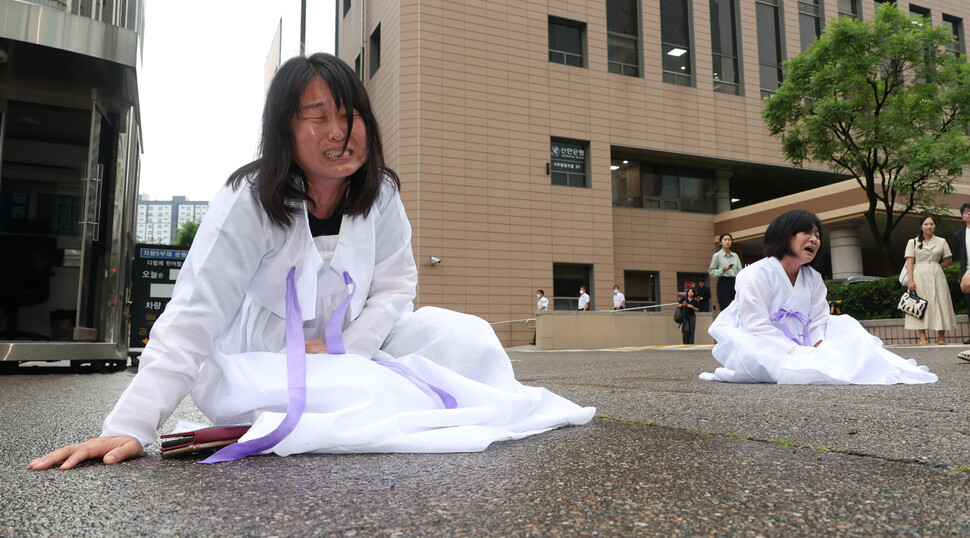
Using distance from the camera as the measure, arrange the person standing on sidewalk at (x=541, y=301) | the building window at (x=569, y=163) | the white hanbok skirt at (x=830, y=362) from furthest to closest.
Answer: the building window at (x=569, y=163) < the person standing on sidewalk at (x=541, y=301) < the white hanbok skirt at (x=830, y=362)

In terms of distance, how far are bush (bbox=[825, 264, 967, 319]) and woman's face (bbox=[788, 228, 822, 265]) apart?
8326 mm

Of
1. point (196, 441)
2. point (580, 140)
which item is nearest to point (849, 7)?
point (580, 140)

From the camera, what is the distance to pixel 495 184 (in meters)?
17.6

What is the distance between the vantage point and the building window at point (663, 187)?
19.9 metres

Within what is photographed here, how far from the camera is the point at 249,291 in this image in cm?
201

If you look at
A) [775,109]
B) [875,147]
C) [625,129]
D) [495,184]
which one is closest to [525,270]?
[495,184]

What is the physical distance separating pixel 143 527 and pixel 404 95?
1691cm

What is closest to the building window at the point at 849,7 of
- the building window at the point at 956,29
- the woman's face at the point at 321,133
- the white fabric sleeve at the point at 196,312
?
the building window at the point at 956,29

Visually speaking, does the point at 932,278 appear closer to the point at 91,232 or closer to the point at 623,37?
the point at 91,232

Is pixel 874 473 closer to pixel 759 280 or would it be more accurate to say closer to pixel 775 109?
pixel 759 280

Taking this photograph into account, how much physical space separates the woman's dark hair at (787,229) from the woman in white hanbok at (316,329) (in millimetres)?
2664

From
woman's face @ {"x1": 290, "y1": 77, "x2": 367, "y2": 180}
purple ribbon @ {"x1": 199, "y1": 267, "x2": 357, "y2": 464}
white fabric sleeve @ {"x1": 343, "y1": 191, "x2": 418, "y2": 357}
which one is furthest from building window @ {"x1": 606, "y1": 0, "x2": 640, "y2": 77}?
purple ribbon @ {"x1": 199, "y1": 267, "x2": 357, "y2": 464}

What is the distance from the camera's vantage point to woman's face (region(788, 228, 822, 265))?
4098 mm

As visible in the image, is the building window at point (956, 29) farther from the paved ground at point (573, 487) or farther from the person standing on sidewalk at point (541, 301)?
the paved ground at point (573, 487)
